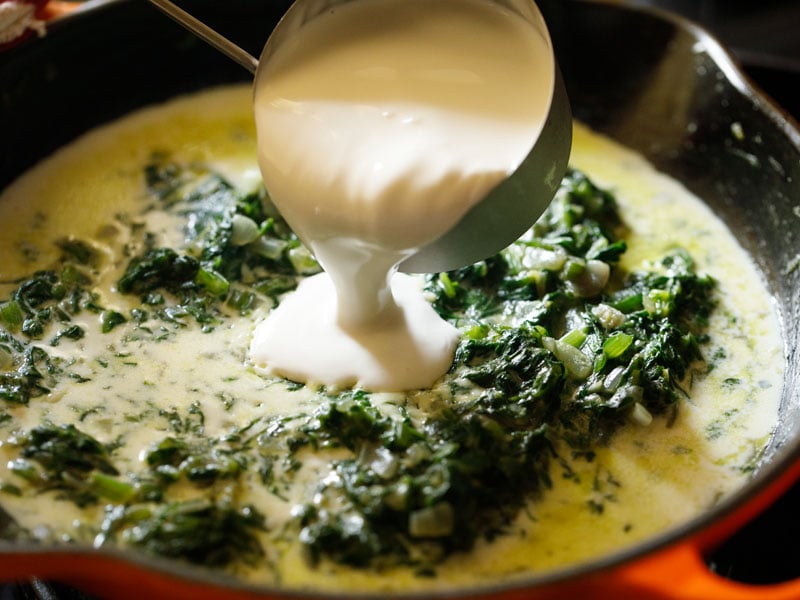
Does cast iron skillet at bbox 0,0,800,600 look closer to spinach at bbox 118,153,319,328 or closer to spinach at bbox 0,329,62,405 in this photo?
spinach at bbox 118,153,319,328

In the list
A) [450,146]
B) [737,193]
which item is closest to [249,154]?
[450,146]

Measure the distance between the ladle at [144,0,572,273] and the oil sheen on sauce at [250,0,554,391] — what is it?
31mm

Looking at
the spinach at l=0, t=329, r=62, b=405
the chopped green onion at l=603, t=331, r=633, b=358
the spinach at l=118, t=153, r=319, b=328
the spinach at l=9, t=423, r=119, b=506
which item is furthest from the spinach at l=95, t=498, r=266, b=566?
the chopped green onion at l=603, t=331, r=633, b=358

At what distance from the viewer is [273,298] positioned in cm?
356

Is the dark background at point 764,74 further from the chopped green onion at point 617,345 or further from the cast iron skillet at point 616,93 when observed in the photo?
the chopped green onion at point 617,345

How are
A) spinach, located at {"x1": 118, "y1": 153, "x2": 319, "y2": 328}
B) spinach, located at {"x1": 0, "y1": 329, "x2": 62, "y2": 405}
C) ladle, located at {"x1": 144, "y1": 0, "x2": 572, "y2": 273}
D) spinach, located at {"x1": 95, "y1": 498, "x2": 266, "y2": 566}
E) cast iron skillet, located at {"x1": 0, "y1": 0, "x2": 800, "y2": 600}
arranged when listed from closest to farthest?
spinach, located at {"x1": 95, "y1": 498, "x2": 266, "y2": 566} → ladle, located at {"x1": 144, "y1": 0, "x2": 572, "y2": 273} → spinach, located at {"x1": 0, "y1": 329, "x2": 62, "y2": 405} → spinach, located at {"x1": 118, "y1": 153, "x2": 319, "y2": 328} → cast iron skillet, located at {"x1": 0, "y1": 0, "x2": 800, "y2": 600}

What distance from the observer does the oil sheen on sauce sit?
9.09 ft

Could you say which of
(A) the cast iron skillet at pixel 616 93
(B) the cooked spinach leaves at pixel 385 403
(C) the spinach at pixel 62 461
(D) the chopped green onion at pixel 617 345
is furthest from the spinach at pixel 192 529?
(A) the cast iron skillet at pixel 616 93

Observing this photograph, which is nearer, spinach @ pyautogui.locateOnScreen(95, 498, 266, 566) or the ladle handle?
spinach @ pyautogui.locateOnScreen(95, 498, 266, 566)

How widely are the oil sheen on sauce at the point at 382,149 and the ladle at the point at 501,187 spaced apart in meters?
0.03

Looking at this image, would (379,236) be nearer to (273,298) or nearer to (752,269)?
(273,298)

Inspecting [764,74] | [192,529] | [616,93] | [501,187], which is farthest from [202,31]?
[764,74]

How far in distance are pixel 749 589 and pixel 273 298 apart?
201cm

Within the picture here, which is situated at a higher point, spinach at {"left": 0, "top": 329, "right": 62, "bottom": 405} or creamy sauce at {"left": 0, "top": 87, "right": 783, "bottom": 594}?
creamy sauce at {"left": 0, "top": 87, "right": 783, "bottom": 594}
